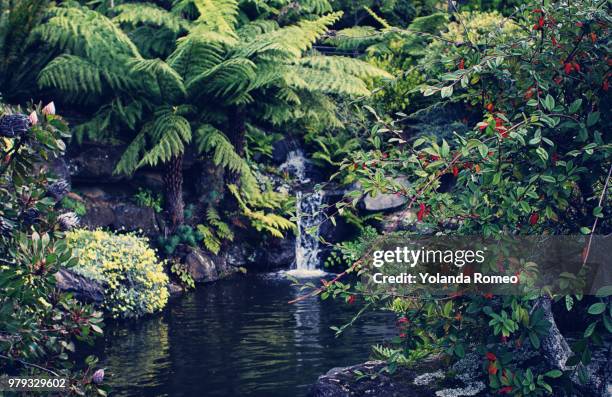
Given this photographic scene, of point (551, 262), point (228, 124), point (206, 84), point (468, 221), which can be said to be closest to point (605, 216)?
point (551, 262)

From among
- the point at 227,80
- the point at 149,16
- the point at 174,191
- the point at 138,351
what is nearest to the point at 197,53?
the point at 227,80

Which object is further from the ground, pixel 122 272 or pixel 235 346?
pixel 122 272

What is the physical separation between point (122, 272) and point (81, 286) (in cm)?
77

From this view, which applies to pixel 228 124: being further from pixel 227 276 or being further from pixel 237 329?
pixel 237 329

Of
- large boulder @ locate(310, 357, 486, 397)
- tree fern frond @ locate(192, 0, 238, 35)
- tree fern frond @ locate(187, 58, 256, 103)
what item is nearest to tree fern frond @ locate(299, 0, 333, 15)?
tree fern frond @ locate(192, 0, 238, 35)

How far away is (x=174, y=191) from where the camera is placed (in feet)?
40.8

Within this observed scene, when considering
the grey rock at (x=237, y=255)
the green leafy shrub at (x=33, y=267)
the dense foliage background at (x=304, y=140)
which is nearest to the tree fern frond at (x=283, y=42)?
the dense foliage background at (x=304, y=140)

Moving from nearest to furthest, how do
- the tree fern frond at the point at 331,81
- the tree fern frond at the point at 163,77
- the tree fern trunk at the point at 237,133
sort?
the tree fern frond at the point at 163,77 → the tree fern frond at the point at 331,81 → the tree fern trunk at the point at 237,133

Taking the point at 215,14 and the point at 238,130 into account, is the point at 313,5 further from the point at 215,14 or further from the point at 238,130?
the point at 238,130

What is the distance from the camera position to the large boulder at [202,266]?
11969 millimetres

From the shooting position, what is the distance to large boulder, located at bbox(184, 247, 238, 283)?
11969 mm

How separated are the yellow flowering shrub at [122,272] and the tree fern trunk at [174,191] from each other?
2.36m

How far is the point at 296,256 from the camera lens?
13.6 m

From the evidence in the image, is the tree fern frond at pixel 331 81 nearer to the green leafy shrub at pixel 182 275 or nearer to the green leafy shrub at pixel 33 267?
the green leafy shrub at pixel 182 275
